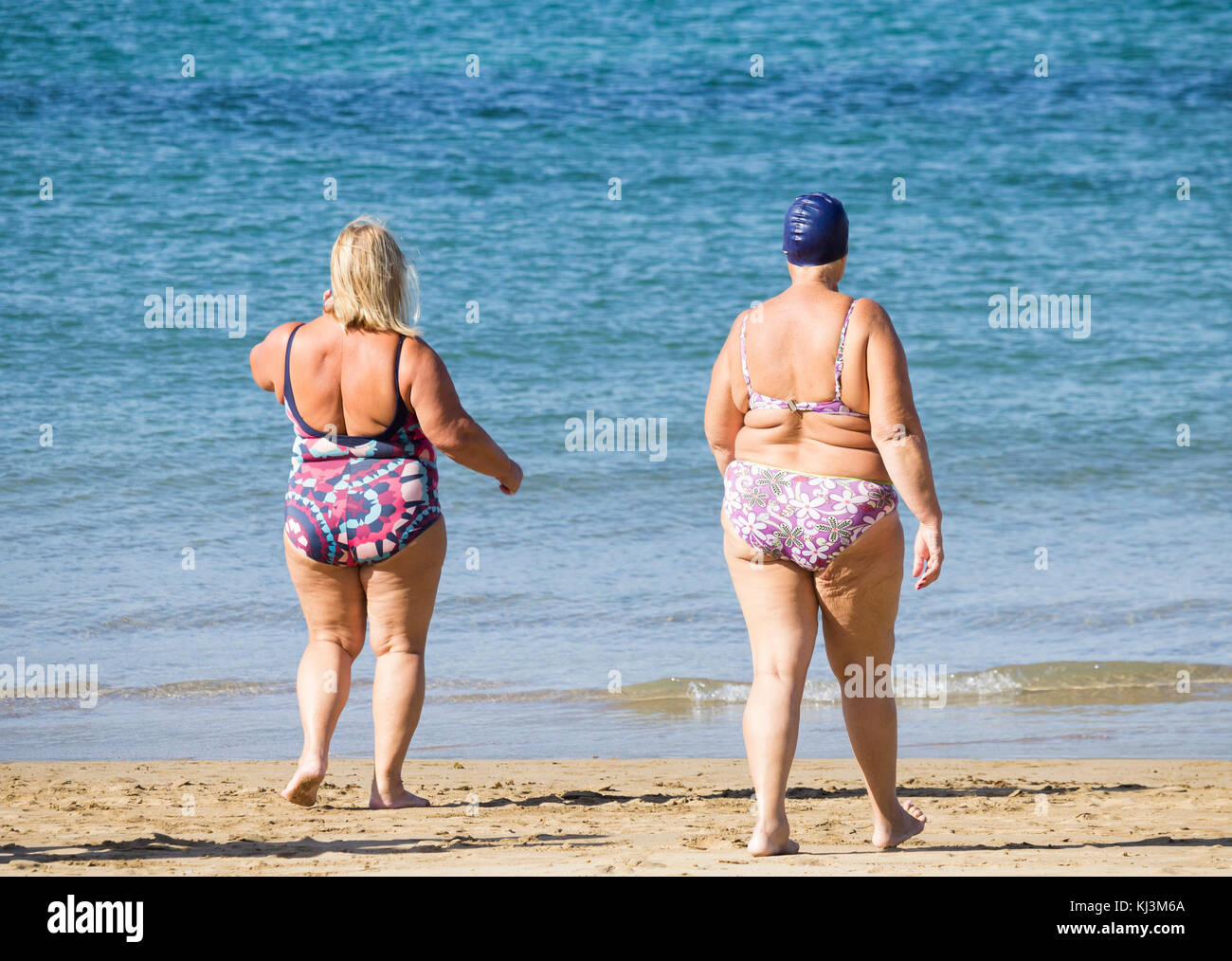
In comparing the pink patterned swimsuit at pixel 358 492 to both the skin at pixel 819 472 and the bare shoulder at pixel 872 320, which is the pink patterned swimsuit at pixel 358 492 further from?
the bare shoulder at pixel 872 320

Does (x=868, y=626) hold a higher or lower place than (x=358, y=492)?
lower

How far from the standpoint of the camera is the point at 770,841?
3295mm

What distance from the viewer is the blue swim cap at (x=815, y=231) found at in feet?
11.0

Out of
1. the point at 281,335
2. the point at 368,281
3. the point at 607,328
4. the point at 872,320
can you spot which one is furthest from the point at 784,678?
the point at 607,328

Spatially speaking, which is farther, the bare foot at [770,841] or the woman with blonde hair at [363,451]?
the woman with blonde hair at [363,451]

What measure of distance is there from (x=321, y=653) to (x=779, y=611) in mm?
1476

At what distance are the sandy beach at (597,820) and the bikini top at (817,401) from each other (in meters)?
1.03

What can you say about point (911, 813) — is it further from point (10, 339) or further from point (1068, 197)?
point (1068, 197)

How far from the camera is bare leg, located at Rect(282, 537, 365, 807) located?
3998 mm

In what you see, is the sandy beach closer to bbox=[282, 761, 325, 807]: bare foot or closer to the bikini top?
bbox=[282, 761, 325, 807]: bare foot

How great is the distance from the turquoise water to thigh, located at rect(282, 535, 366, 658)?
4.36 feet

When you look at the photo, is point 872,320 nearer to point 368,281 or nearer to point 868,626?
point 868,626

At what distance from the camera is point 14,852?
139 inches
